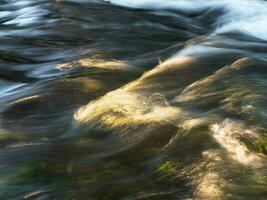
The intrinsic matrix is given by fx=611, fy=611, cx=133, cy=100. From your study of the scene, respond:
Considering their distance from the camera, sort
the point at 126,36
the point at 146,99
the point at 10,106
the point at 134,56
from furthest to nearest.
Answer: the point at 126,36
the point at 134,56
the point at 10,106
the point at 146,99

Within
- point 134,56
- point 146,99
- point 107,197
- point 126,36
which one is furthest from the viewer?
point 126,36

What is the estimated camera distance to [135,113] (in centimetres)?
579

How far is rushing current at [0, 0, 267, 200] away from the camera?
4508 mm

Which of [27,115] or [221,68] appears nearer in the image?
[27,115]

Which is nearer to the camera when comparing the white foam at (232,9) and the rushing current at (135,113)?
the rushing current at (135,113)

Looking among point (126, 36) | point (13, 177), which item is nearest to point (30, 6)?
point (126, 36)

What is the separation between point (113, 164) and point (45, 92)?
236cm

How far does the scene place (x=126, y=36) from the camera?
1016cm

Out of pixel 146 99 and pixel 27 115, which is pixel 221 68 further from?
pixel 27 115

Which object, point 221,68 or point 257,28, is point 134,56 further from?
point 257,28

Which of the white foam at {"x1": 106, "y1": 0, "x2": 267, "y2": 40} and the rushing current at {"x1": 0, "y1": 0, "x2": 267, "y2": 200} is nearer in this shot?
the rushing current at {"x1": 0, "y1": 0, "x2": 267, "y2": 200}

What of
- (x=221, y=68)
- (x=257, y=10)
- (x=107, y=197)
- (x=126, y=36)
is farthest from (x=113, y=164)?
(x=257, y=10)

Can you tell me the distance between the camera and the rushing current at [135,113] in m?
4.51

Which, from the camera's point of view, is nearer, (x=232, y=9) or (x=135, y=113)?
(x=135, y=113)
